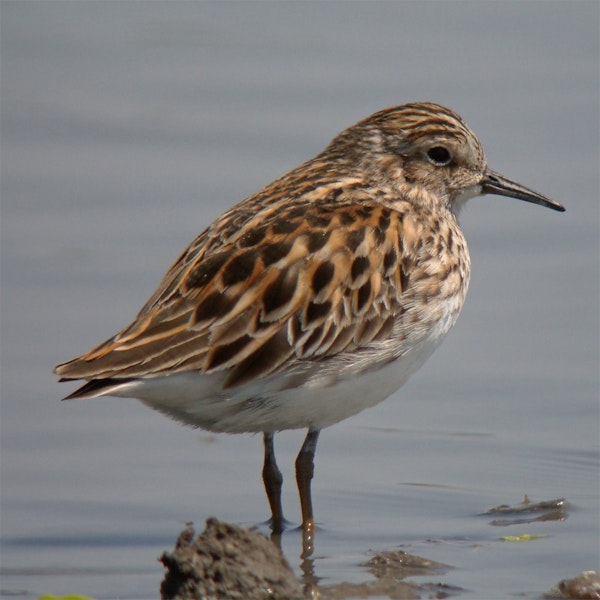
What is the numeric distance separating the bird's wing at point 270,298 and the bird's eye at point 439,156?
2.50 feet

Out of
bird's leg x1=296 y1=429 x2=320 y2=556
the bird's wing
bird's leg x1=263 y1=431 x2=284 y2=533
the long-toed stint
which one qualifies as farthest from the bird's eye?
bird's leg x1=263 y1=431 x2=284 y2=533

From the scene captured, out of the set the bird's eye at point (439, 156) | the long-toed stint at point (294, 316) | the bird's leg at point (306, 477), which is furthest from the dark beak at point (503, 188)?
the bird's leg at point (306, 477)

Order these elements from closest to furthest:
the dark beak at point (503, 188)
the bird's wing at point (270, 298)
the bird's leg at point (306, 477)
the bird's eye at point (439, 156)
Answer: the bird's wing at point (270, 298) < the bird's leg at point (306, 477) < the bird's eye at point (439, 156) < the dark beak at point (503, 188)

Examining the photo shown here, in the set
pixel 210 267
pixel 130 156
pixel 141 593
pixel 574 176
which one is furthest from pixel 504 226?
pixel 141 593

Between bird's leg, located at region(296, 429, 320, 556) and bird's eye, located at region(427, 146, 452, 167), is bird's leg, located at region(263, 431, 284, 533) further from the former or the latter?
bird's eye, located at region(427, 146, 452, 167)

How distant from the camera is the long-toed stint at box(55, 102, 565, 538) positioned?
7.34m

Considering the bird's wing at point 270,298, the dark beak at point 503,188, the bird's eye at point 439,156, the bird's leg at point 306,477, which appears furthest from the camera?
the dark beak at point 503,188

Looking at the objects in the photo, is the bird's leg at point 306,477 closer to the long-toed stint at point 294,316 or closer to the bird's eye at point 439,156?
the long-toed stint at point 294,316

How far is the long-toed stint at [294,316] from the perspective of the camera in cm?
734

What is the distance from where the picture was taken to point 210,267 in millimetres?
7637

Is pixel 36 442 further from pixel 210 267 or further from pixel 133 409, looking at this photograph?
pixel 210 267

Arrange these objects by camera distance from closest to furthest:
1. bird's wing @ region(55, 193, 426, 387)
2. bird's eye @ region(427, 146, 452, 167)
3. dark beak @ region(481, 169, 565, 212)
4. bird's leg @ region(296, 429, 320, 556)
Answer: bird's wing @ region(55, 193, 426, 387)
bird's leg @ region(296, 429, 320, 556)
bird's eye @ region(427, 146, 452, 167)
dark beak @ region(481, 169, 565, 212)

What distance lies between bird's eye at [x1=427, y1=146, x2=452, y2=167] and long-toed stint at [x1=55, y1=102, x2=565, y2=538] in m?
0.32

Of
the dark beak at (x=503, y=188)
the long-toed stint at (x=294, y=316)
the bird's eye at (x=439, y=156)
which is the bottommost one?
the long-toed stint at (x=294, y=316)
